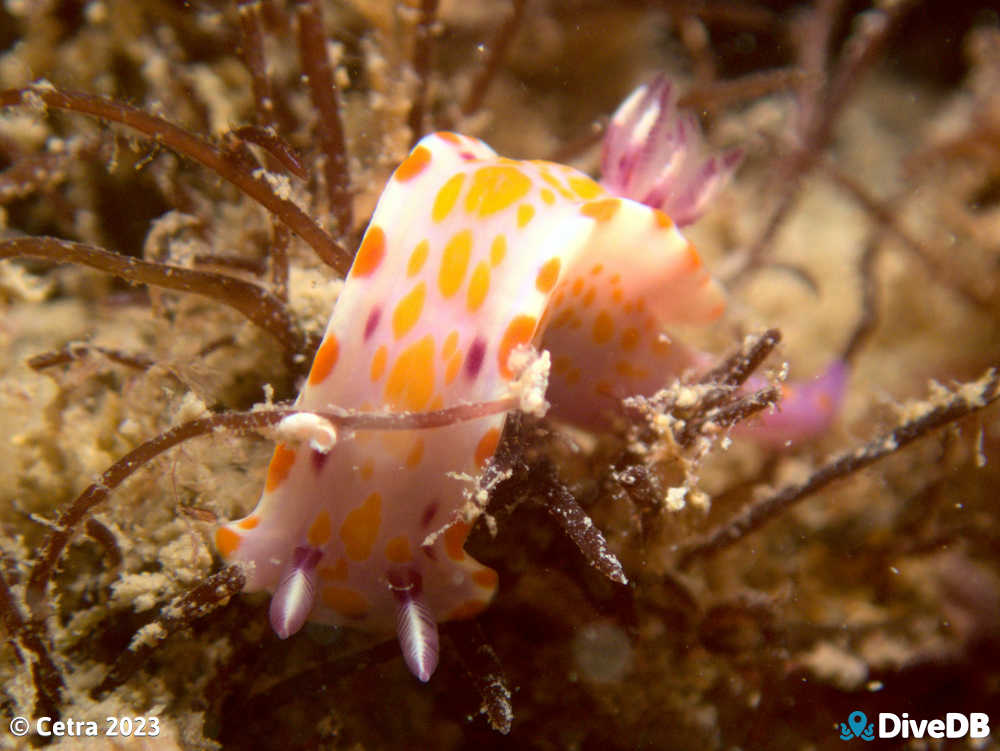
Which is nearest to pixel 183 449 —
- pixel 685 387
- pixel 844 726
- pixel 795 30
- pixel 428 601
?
pixel 428 601

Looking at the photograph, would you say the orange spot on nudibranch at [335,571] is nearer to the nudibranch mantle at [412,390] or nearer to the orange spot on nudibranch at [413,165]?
the nudibranch mantle at [412,390]

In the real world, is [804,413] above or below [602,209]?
above

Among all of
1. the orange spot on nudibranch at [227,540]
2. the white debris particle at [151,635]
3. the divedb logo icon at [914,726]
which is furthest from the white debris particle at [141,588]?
the divedb logo icon at [914,726]

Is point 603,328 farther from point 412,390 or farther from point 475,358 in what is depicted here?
point 412,390

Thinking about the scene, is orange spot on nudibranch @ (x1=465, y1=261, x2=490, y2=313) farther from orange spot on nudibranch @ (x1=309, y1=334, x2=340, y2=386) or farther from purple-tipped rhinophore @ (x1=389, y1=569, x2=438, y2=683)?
purple-tipped rhinophore @ (x1=389, y1=569, x2=438, y2=683)

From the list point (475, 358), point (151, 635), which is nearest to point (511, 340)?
point (475, 358)

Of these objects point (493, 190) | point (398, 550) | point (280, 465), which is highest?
point (493, 190)
